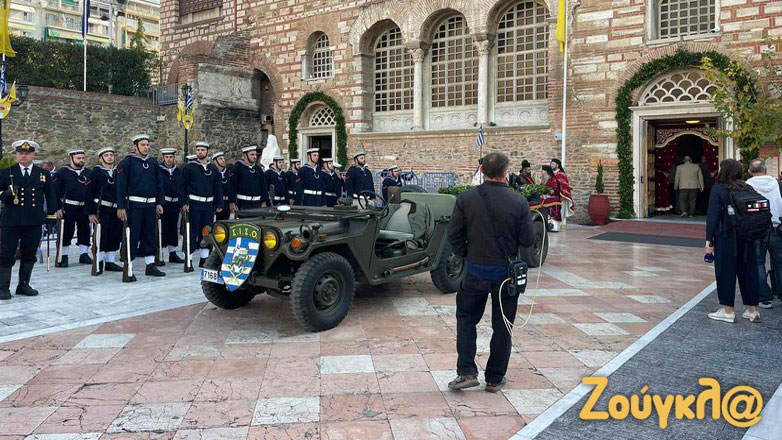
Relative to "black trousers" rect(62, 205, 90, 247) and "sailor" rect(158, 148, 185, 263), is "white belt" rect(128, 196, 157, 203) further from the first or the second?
"black trousers" rect(62, 205, 90, 247)

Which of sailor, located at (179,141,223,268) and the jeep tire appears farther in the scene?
sailor, located at (179,141,223,268)

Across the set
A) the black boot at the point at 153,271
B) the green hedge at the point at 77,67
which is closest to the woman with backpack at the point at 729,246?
the black boot at the point at 153,271

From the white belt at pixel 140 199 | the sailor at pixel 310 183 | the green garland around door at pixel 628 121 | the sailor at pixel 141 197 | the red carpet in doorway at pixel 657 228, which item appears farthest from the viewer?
the green garland around door at pixel 628 121

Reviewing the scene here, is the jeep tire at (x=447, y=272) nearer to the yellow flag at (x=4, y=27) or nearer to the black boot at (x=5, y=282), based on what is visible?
the black boot at (x=5, y=282)

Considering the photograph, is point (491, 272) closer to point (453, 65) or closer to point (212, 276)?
point (212, 276)

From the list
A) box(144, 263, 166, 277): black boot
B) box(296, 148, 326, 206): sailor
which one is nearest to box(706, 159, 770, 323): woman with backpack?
box(144, 263, 166, 277): black boot

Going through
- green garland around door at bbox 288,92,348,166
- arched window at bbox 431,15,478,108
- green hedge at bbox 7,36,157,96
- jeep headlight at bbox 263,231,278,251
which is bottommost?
jeep headlight at bbox 263,231,278,251

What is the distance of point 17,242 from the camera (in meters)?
7.54

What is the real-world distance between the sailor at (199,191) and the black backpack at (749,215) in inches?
281

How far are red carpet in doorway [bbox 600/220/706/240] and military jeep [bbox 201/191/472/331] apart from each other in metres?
8.72

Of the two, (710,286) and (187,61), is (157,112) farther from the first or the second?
(710,286)

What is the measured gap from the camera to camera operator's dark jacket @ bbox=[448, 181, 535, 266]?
14.1ft

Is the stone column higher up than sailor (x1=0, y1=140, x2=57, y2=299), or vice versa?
the stone column

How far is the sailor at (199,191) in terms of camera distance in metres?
9.46
